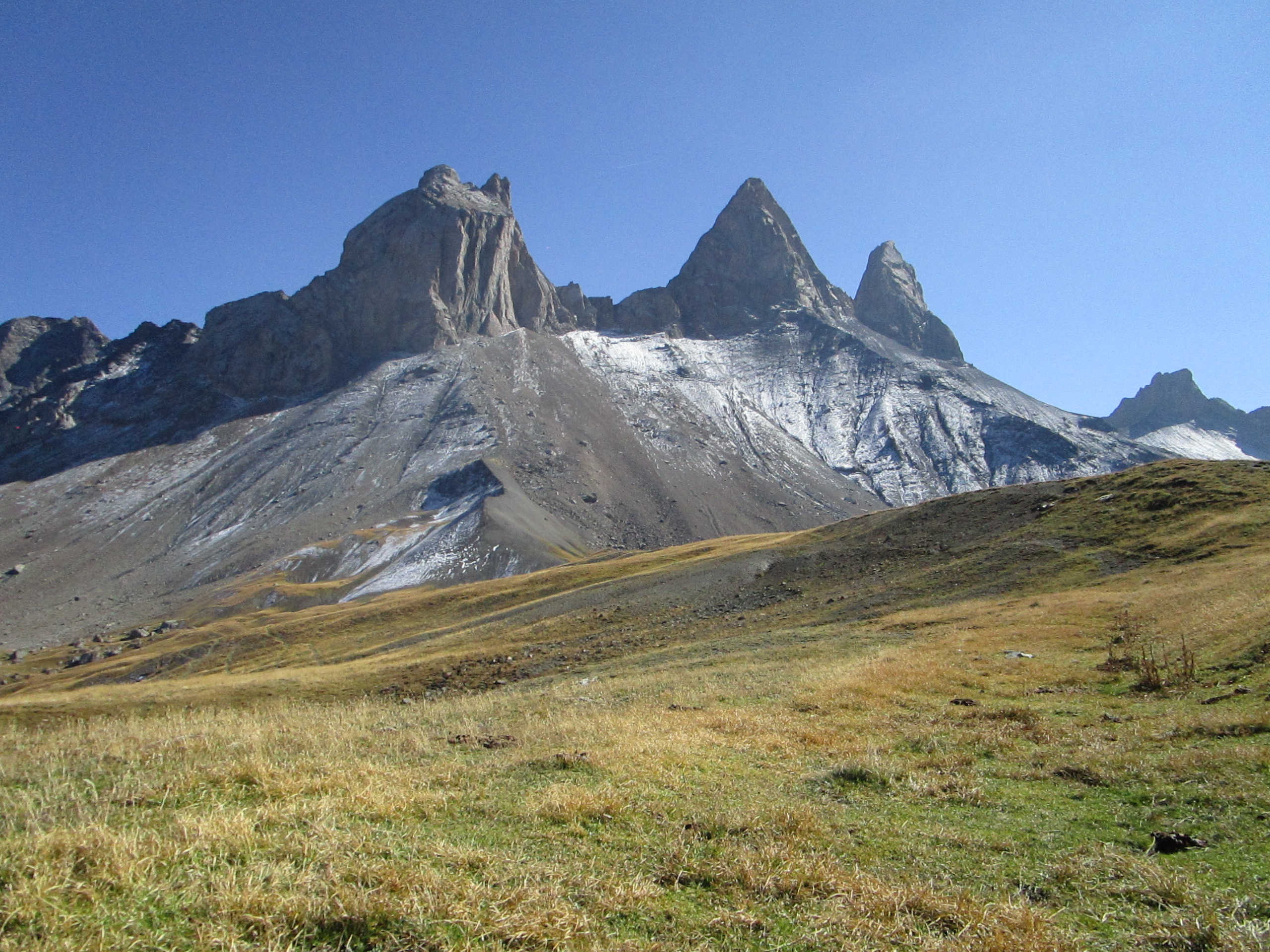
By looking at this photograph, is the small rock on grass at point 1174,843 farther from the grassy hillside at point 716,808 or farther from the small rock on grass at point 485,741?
the small rock on grass at point 485,741

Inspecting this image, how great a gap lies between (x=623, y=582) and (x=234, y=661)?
4236cm

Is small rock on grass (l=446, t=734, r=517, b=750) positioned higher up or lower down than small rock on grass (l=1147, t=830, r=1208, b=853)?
higher up

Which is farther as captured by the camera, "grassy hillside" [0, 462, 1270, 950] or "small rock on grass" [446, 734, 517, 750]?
"small rock on grass" [446, 734, 517, 750]

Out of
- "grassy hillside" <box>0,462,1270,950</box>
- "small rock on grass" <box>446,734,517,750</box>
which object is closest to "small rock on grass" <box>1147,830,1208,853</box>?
"grassy hillside" <box>0,462,1270,950</box>

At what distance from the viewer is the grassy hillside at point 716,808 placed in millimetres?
5641

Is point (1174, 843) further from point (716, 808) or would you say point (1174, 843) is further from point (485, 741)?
point (485, 741)

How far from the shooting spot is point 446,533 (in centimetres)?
13325

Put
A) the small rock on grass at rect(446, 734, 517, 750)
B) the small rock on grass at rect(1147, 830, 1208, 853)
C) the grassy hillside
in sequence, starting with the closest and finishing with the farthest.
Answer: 1. the grassy hillside
2. the small rock on grass at rect(1147, 830, 1208, 853)
3. the small rock on grass at rect(446, 734, 517, 750)

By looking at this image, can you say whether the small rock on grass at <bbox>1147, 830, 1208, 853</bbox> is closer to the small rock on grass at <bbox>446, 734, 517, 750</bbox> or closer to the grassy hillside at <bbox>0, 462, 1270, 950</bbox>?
the grassy hillside at <bbox>0, 462, 1270, 950</bbox>

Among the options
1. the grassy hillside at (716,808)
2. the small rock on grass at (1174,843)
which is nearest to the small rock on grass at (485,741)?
the grassy hillside at (716,808)

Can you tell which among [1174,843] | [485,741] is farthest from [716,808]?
[485,741]

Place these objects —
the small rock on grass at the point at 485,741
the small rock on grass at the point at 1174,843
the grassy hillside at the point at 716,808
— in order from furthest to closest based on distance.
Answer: the small rock on grass at the point at 485,741
the small rock on grass at the point at 1174,843
the grassy hillside at the point at 716,808

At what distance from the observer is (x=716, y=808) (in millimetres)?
8773

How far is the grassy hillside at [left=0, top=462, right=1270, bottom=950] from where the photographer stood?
222 inches
